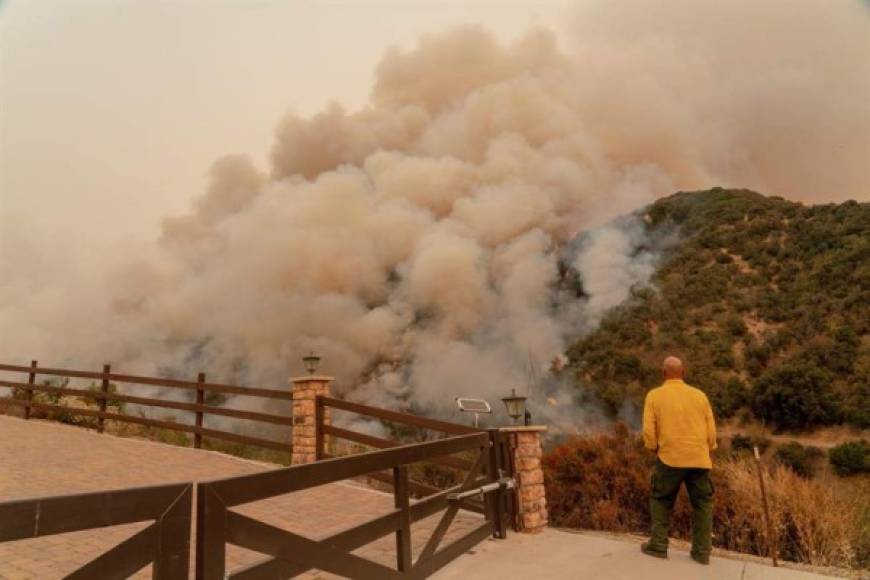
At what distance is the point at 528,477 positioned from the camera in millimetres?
5562

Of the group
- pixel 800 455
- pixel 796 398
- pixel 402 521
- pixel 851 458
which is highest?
pixel 402 521

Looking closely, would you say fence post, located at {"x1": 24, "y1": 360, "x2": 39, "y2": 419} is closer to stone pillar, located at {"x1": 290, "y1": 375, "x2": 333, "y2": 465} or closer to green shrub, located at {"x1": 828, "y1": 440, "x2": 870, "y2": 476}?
stone pillar, located at {"x1": 290, "y1": 375, "x2": 333, "y2": 465}

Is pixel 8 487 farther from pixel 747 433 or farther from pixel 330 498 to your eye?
pixel 747 433

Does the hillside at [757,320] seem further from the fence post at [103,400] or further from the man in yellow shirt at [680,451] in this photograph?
the fence post at [103,400]

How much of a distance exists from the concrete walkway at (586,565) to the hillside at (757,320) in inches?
1059

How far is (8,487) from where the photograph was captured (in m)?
6.32

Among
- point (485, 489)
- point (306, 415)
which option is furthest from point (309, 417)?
point (485, 489)

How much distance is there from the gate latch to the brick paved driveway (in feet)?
1.63

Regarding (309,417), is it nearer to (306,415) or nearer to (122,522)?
(306,415)

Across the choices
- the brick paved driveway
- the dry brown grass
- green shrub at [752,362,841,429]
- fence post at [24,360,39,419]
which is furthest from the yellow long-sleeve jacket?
green shrub at [752,362,841,429]

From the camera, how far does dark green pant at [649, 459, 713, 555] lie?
175 inches

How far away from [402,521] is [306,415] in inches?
182

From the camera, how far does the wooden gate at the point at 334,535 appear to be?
2.34 metres

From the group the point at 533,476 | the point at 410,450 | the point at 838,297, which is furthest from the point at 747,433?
the point at 410,450
